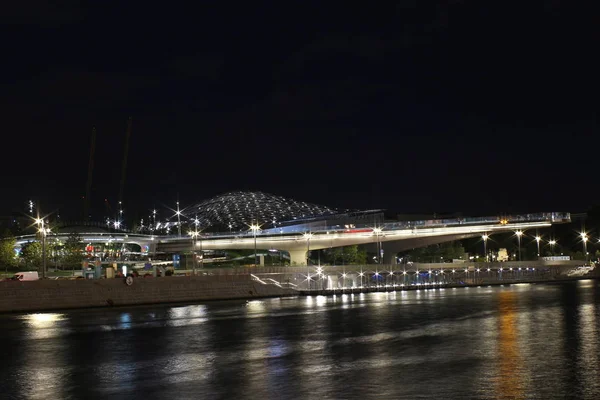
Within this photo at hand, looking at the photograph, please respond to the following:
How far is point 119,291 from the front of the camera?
198 feet

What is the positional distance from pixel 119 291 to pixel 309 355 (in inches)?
1426

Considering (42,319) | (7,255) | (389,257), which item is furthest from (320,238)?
(42,319)

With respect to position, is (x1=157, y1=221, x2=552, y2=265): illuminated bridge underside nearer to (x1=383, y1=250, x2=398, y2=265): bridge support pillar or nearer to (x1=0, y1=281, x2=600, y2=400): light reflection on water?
(x1=383, y1=250, x2=398, y2=265): bridge support pillar

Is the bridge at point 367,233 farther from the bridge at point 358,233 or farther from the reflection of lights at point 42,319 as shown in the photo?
the reflection of lights at point 42,319

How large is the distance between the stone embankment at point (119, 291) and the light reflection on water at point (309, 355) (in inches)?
234

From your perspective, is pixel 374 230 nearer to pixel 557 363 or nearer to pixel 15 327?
pixel 15 327

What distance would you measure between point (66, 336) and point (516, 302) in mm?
34629

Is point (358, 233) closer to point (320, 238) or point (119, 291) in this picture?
point (320, 238)

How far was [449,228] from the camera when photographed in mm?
130000

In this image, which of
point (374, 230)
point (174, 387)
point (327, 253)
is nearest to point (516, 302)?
point (174, 387)

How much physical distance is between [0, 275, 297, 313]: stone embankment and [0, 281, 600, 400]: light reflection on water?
5944 mm

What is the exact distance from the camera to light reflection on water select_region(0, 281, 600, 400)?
20172mm

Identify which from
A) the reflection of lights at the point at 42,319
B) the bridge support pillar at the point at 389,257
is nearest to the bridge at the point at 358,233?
the bridge support pillar at the point at 389,257

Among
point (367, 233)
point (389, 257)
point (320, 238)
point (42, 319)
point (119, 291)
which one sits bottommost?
point (42, 319)
